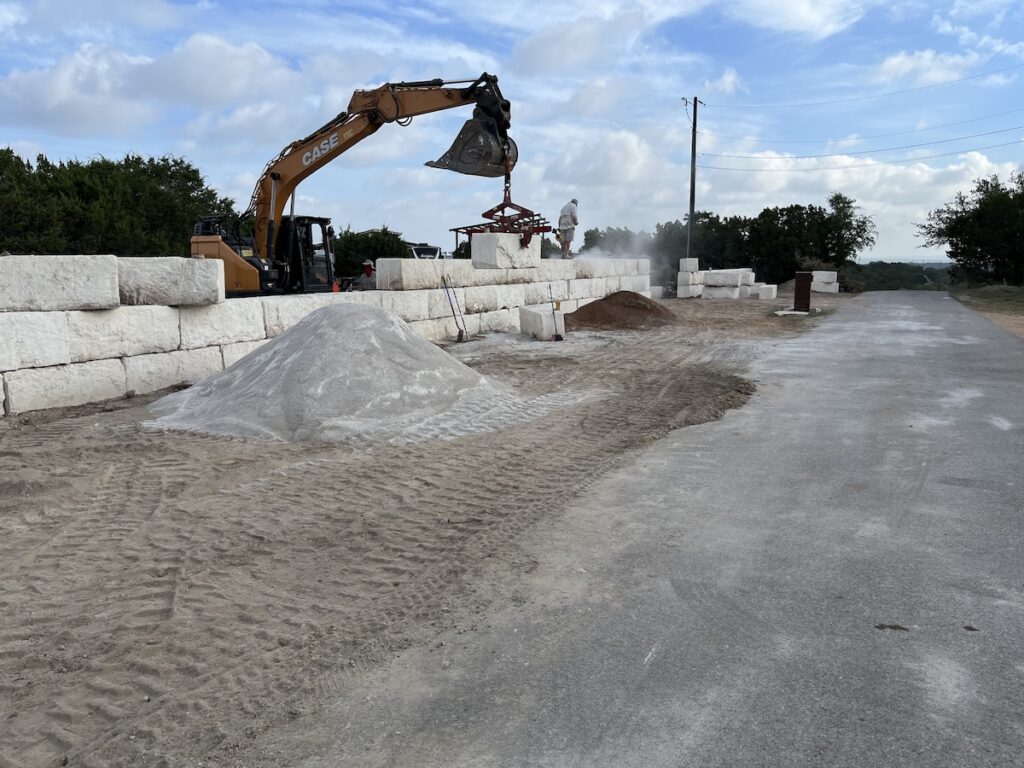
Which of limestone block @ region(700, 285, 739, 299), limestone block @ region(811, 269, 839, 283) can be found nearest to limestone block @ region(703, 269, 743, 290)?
limestone block @ region(700, 285, 739, 299)

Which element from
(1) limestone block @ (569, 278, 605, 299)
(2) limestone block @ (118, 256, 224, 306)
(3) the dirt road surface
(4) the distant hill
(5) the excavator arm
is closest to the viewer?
(3) the dirt road surface

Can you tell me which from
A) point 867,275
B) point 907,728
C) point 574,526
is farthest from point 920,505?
point 867,275

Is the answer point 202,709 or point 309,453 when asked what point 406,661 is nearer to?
point 202,709

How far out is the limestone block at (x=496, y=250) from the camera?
16.7m

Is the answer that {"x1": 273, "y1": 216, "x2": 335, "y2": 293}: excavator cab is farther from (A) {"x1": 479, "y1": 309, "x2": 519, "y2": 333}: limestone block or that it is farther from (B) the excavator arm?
(A) {"x1": 479, "y1": 309, "x2": 519, "y2": 333}: limestone block

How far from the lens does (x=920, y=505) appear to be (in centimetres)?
517

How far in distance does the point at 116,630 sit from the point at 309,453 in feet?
10.3

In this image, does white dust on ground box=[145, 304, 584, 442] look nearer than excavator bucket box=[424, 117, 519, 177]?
Yes

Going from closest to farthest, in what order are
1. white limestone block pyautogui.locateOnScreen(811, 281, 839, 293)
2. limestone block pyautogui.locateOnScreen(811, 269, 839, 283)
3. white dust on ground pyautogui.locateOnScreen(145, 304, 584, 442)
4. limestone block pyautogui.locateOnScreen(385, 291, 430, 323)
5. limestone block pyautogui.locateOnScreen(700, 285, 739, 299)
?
1. white dust on ground pyautogui.locateOnScreen(145, 304, 584, 442)
2. limestone block pyautogui.locateOnScreen(385, 291, 430, 323)
3. limestone block pyautogui.locateOnScreen(700, 285, 739, 299)
4. white limestone block pyautogui.locateOnScreen(811, 281, 839, 293)
5. limestone block pyautogui.locateOnScreen(811, 269, 839, 283)

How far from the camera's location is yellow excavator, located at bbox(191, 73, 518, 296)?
1427cm

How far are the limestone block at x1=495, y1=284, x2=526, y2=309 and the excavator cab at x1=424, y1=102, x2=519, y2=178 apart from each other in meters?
2.77

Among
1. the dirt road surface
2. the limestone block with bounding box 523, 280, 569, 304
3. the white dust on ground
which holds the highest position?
the limestone block with bounding box 523, 280, 569, 304

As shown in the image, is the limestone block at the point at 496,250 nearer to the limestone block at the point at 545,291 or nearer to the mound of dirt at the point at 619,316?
the limestone block at the point at 545,291

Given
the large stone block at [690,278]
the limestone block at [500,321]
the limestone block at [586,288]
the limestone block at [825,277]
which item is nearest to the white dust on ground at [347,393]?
the limestone block at [500,321]
